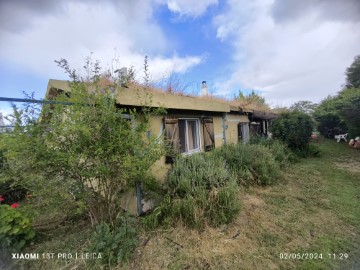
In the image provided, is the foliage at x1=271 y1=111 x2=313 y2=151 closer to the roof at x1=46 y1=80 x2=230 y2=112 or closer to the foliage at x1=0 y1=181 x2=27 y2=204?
the roof at x1=46 y1=80 x2=230 y2=112

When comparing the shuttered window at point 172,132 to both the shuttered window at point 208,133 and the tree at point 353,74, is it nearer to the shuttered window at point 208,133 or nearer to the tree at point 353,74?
the shuttered window at point 208,133

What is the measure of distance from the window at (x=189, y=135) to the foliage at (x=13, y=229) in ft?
12.2

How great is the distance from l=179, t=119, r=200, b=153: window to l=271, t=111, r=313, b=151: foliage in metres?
5.76

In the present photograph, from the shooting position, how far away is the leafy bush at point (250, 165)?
557cm

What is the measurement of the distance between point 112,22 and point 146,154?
3.82 m

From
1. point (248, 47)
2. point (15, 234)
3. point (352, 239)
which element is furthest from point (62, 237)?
point (248, 47)

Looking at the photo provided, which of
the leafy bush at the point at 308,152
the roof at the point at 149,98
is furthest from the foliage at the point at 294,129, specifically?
the roof at the point at 149,98

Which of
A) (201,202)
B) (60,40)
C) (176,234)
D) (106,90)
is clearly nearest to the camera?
(106,90)

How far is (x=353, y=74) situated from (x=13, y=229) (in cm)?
2450

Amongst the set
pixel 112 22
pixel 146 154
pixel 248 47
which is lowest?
pixel 146 154

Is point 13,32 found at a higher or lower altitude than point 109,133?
higher

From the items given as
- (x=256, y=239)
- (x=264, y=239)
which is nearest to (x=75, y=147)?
(x=256, y=239)

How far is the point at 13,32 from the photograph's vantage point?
3613 mm

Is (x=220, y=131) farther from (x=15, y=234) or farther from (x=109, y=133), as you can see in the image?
(x=15, y=234)
